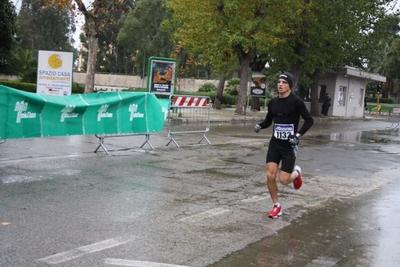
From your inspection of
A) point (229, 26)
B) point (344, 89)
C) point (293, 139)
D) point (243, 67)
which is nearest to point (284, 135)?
point (293, 139)

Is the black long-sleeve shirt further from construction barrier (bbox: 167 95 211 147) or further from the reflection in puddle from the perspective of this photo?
the reflection in puddle

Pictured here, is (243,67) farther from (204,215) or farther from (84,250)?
(84,250)

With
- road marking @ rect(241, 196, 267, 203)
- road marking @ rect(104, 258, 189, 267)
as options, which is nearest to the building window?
road marking @ rect(241, 196, 267, 203)

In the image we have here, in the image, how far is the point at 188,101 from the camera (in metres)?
15.3

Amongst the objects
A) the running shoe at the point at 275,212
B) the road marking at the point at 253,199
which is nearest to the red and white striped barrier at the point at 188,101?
the road marking at the point at 253,199

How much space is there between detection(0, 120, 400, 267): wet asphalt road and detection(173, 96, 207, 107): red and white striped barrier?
2.30 m

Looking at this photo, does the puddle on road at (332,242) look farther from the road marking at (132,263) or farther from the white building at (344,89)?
the white building at (344,89)

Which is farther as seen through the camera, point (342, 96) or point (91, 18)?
point (342, 96)

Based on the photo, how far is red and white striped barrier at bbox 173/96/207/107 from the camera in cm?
1498

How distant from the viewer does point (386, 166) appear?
13.4 m

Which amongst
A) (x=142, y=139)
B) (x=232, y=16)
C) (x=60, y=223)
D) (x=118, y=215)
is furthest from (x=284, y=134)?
(x=232, y=16)

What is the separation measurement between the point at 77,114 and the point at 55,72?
963 cm

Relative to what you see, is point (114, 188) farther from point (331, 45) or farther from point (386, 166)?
point (331, 45)

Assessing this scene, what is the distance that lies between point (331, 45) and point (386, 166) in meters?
21.8
